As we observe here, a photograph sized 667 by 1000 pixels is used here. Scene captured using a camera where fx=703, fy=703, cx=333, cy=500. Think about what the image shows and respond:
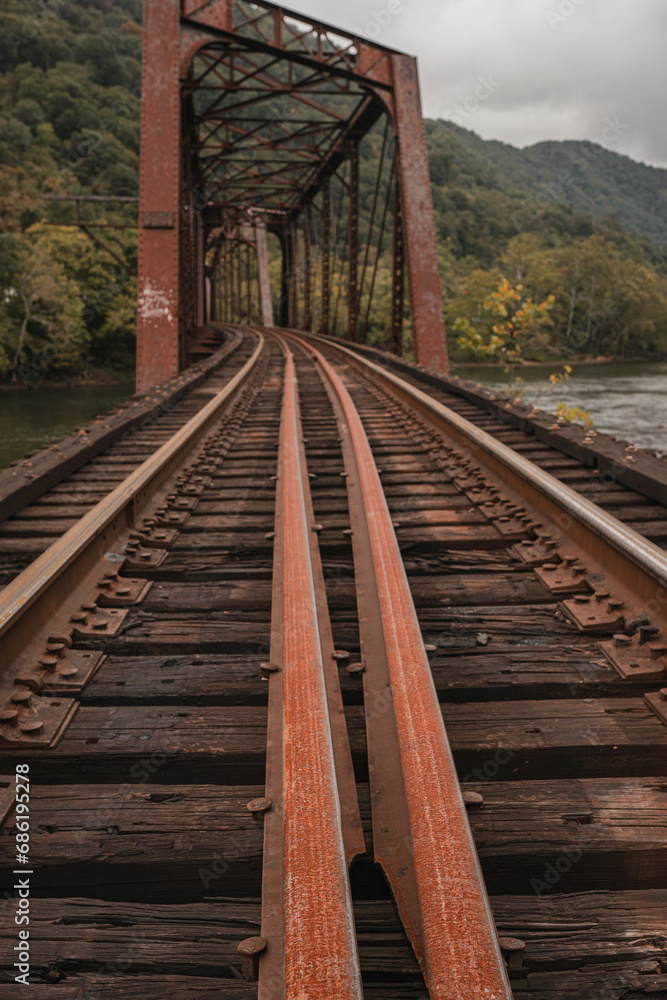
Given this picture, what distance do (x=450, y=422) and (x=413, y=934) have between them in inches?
164

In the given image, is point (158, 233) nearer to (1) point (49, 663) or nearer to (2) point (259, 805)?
(1) point (49, 663)

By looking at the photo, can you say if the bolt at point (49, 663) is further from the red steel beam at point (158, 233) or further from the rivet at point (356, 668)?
the red steel beam at point (158, 233)

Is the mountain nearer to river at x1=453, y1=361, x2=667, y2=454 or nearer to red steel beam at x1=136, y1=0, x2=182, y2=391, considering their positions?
river at x1=453, y1=361, x2=667, y2=454

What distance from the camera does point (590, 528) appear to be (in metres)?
2.66

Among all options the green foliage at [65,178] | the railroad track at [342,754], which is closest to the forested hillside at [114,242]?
the green foliage at [65,178]

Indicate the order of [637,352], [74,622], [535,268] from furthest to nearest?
[535,268] → [637,352] → [74,622]

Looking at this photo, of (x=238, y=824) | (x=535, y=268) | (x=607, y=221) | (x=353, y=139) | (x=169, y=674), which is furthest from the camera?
(x=607, y=221)

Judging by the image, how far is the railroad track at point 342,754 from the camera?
1115 mm

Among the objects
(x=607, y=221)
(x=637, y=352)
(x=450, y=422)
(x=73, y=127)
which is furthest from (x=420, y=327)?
(x=607, y=221)

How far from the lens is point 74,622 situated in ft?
7.45

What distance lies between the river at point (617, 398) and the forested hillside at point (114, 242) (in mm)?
3425

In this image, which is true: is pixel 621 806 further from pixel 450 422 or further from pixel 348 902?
pixel 450 422

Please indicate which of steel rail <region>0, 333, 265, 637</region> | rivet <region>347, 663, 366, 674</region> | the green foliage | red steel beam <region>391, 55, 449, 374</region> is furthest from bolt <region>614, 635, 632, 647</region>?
the green foliage

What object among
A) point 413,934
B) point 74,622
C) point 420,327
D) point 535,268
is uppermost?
point 535,268
